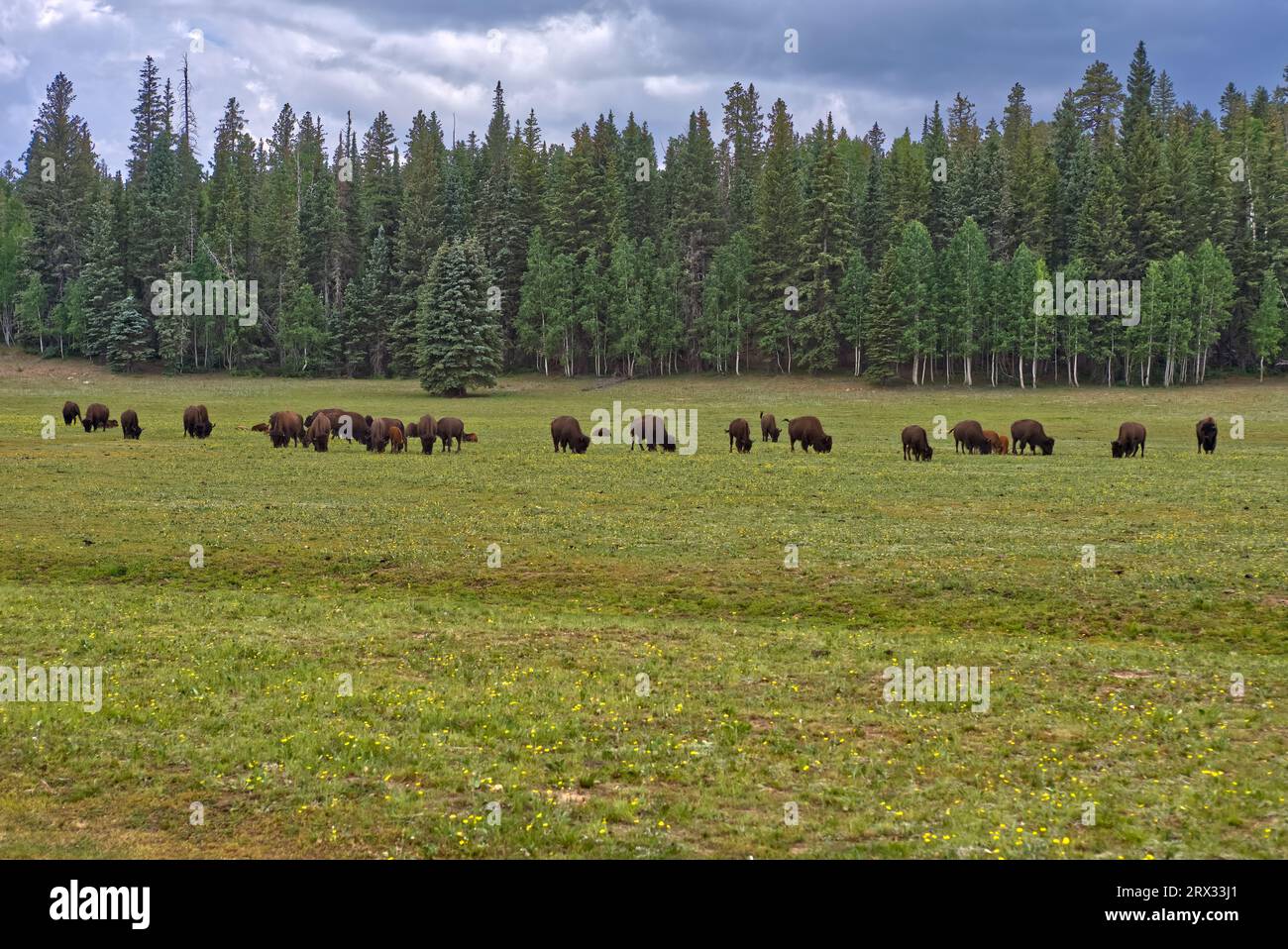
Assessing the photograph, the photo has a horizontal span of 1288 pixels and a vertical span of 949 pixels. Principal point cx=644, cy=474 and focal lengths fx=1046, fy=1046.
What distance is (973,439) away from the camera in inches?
1736

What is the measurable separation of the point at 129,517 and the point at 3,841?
18778 mm

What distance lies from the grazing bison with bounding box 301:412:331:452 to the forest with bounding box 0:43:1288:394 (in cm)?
3817

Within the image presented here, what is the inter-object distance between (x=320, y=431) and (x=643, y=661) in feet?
106

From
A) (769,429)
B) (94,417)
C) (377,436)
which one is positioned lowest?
(377,436)

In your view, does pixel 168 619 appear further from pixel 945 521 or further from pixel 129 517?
pixel 945 521

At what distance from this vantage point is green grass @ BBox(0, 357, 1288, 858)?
8.88 meters

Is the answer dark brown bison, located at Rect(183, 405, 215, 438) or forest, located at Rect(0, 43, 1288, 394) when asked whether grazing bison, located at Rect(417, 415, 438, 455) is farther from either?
forest, located at Rect(0, 43, 1288, 394)

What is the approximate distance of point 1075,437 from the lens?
5216 centimetres

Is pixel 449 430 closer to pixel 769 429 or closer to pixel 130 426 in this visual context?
pixel 130 426

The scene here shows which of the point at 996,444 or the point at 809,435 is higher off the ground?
the point at 809,435

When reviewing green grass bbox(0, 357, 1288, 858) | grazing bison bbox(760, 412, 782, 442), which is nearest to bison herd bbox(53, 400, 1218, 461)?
grazing bison bbox(760, 412, 782, 442)

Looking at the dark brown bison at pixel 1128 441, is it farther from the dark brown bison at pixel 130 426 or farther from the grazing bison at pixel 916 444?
the dark brown bison at pixel 130 426

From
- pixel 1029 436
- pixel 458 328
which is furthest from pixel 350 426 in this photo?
pixel 458 328

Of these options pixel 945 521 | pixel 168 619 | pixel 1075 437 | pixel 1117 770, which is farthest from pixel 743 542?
pixel 1075 437
